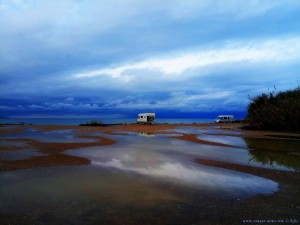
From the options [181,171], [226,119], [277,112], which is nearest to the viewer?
[181,171]

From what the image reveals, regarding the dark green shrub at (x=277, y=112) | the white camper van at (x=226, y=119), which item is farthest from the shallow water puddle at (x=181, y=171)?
the white camper van at (x=226, y=119)

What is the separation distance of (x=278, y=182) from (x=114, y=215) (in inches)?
257

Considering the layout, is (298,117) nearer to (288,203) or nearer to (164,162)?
(164,162)

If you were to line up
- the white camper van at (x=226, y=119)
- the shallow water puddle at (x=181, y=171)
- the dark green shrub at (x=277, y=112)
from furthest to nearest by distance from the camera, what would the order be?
the white camper van at (x=226, y=119) < the dark green shrub at (x=277, y=112) < the shallow water puddle at (x=181, y=171)

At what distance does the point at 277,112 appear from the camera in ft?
130

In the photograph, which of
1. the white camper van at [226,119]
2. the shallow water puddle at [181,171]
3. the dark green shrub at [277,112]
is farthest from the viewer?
the white camper van at [226,119]

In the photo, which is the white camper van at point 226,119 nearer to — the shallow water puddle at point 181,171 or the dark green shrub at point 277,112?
the dark green shrub at point 277,112

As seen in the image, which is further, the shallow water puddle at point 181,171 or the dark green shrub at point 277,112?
the dark green shrub at point 277,112

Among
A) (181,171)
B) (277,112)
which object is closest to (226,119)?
(277,112)

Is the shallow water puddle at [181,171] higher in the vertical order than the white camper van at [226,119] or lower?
lower

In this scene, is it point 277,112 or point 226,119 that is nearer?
point 277,112

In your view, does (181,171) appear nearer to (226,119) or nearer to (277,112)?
(277,112)

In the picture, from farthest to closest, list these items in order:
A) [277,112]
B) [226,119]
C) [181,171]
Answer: [226,119], [277,112], [181,171]

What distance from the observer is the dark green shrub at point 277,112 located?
37.9 m
